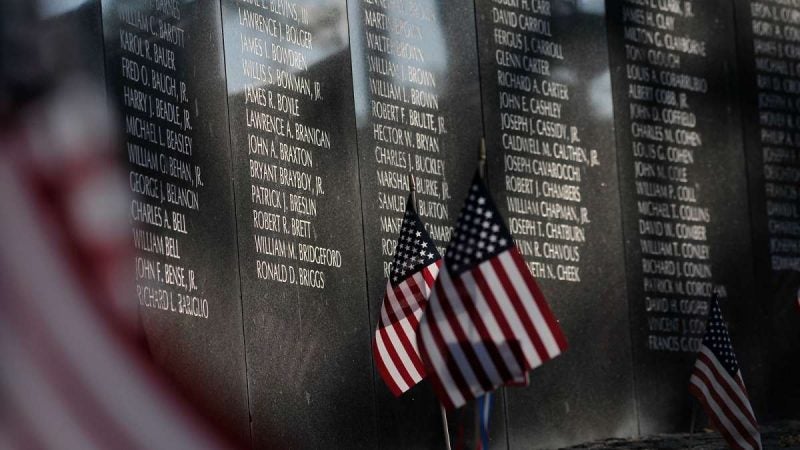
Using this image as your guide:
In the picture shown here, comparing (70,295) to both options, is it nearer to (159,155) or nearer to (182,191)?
(159,155)

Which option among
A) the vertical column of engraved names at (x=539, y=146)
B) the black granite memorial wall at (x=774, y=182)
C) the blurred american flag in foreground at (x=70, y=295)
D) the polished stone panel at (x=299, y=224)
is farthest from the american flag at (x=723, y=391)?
the black granite memorial wall at (x=774, y=182)

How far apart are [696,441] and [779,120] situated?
4.72 m

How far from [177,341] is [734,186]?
8917mm

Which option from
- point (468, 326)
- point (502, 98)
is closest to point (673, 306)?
point (502, 98)

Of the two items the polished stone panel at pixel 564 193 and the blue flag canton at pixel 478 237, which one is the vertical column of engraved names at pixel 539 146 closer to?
the polished stone panel at pixel 564 193

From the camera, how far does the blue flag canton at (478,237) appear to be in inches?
407

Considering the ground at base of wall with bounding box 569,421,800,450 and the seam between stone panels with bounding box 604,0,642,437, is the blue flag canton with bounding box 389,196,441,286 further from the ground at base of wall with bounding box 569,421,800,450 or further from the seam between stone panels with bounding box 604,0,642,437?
the seam between stone panels with bounding box 604,0,642,437

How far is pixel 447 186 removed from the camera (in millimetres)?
15984

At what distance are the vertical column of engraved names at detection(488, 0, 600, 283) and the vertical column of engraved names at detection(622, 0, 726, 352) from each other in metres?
0.96

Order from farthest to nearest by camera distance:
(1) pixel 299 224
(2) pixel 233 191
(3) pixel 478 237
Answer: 1. (1) pixel 299 224
2. (2) pixel 233 191
3. (3) pixel 478 237

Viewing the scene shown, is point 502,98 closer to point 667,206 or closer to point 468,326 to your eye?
point 667,206

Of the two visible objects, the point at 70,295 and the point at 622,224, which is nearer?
the point at 70,295

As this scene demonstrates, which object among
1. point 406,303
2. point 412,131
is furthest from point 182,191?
point 412,131

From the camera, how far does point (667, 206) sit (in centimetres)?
1853
